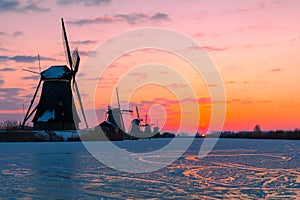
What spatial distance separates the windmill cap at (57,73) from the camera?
188 ft

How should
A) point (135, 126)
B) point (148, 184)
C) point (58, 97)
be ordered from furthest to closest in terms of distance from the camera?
1. point (135, 126)
2. point (58, 97)
3. point (148, 184)

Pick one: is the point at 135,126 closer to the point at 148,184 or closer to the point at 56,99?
the point at 56,99

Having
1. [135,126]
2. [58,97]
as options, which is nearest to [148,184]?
[58,97]

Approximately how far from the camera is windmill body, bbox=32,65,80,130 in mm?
57500

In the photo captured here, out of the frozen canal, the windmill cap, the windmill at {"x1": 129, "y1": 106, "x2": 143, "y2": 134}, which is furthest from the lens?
the windmill at {"x1": 129, "y1": 106, "x2": 143, "y2": 134}

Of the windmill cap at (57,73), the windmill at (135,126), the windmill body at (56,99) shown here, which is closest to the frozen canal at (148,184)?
the windmill body at (56,99)

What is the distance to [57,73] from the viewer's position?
190 ft

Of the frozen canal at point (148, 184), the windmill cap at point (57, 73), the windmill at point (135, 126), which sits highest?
the windmill cap at point (57, 73)

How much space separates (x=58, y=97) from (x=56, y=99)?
15.5 inches

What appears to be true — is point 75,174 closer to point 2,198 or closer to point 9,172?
point 9,172

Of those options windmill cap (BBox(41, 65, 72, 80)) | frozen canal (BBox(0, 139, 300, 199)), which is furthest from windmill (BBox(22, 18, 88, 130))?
frozen canal (BBox(0, 139, 300, 199))

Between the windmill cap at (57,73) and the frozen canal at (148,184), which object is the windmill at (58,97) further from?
the frozen canal at (148,184)

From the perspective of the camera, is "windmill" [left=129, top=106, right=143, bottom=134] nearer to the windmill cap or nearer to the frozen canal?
the windmill cap

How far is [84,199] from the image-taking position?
1192 centimetres
